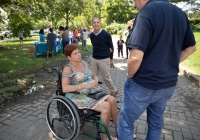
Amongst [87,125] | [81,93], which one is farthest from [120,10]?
[81,93]

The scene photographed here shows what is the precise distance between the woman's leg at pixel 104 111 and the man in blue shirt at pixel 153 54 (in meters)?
0.52

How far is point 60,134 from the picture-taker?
2756 mm

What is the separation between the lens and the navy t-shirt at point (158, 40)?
1.38m

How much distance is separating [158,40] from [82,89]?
1.41 m

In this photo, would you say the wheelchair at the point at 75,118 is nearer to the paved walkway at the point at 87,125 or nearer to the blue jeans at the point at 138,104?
the paved walkway at the point at 87,125

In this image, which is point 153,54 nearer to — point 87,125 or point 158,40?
point 158,40

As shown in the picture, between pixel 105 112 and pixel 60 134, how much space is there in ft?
3.15

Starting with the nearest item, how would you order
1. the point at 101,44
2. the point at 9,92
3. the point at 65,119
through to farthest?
the point at 65,119 → the point at 101,44 → the point at 9,92

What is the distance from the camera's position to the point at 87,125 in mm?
2977

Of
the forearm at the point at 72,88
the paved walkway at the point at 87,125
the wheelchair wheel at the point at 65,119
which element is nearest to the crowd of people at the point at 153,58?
the wheelchair wheel at the point at 65,119

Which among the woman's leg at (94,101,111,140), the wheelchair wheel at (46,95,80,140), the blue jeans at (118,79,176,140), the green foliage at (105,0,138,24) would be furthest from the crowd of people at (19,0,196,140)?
the green foliage at (105,0,138,24)

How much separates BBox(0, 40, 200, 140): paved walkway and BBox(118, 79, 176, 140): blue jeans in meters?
1.02

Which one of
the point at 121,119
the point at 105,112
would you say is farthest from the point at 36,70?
the point at 121,119

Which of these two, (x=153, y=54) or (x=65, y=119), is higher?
(x=153, y=54)
